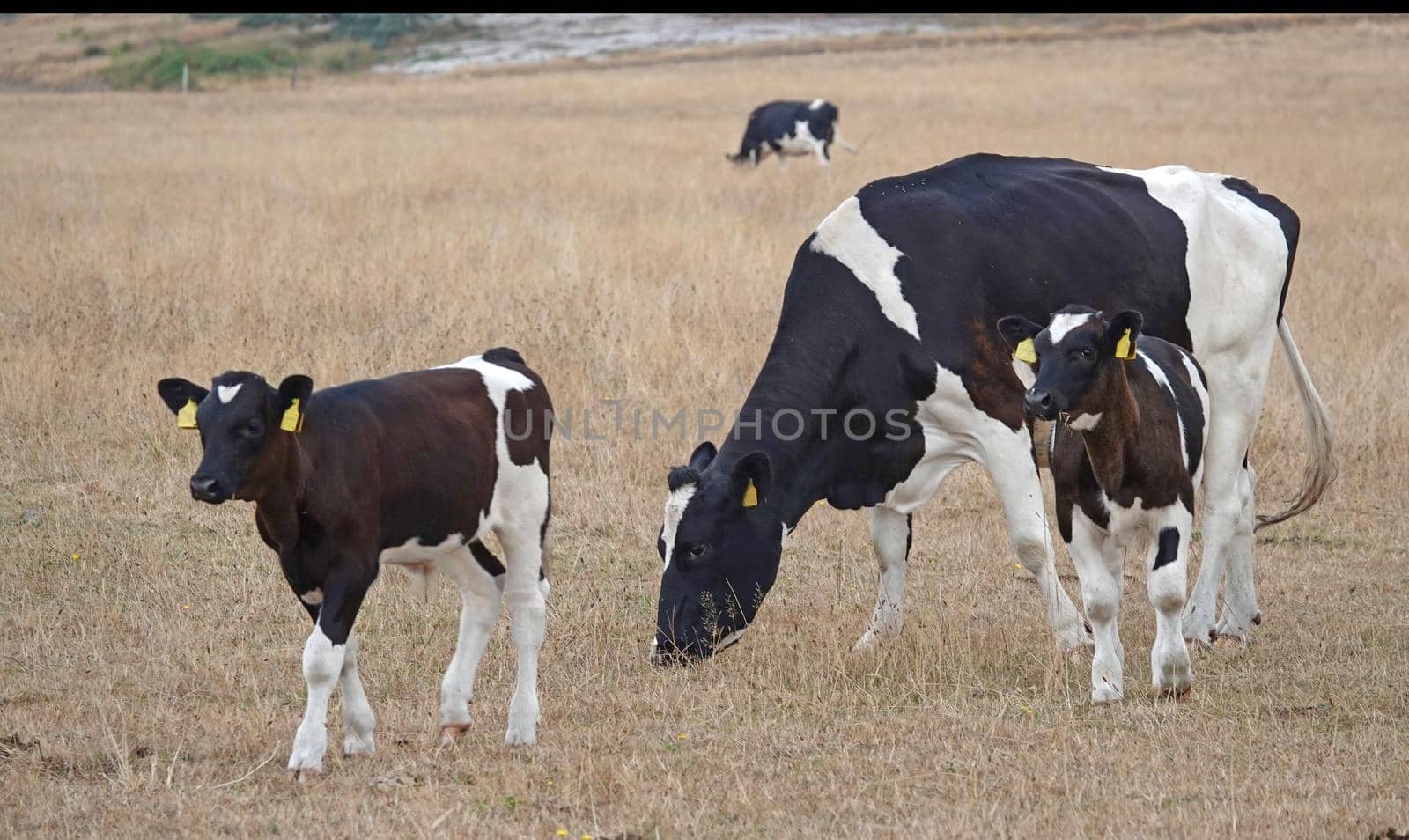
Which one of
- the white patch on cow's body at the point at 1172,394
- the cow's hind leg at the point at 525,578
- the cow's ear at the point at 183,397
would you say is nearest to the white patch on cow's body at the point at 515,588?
the cow's hind leg at the point at 525,578

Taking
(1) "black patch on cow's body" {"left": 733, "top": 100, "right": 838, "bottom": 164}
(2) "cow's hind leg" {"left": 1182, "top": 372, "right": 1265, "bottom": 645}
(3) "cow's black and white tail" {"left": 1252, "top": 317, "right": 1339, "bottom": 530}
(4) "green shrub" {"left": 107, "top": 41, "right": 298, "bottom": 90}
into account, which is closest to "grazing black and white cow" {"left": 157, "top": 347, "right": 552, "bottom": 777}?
(2) "cow's hind leg" {"left": 1182, "top": 372, "right": 1265, "bottom": 645}

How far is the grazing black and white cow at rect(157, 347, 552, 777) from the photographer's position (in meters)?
5.26

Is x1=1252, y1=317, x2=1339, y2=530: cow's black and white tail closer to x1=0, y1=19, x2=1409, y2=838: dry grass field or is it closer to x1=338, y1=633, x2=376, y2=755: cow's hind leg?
x1=0, y1=19, x2=1409, y2=838: dry grass field

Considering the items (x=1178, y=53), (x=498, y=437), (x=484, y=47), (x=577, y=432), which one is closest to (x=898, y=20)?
(x=484, y=47)

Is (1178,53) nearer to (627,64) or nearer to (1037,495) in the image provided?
(627,64)

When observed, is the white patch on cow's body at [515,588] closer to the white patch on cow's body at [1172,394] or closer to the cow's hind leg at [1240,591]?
the white patch on cow's body at [1172,394]

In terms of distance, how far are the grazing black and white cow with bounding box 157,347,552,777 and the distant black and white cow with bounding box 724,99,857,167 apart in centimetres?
2046

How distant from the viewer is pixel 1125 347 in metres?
6.18

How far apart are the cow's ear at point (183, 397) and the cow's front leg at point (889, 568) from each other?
3565 mm

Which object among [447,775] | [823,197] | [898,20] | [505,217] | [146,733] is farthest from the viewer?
[898,20]

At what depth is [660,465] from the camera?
10.3 metres

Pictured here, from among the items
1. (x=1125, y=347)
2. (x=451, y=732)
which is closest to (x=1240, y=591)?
(x=1125, y=347)

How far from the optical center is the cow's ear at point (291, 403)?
5234 millimetres

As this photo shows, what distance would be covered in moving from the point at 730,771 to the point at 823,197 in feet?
53.9
